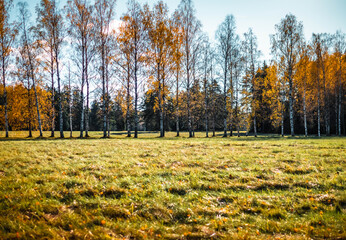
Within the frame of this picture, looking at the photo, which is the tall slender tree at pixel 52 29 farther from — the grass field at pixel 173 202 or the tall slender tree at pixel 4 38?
the grass field at pixel 173 202

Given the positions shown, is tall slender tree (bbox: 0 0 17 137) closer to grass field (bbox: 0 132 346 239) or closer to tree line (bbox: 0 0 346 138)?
tree line (bbox: 0 0 346 138)

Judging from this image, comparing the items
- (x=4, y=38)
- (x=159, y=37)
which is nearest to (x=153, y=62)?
(x=159, y=37)

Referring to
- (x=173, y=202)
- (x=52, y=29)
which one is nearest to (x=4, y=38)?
(x=52, y=29)

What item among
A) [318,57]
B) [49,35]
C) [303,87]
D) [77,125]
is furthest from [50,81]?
[77,125]

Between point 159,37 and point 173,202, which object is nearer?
point 173,202

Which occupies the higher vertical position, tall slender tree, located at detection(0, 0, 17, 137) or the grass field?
tall slender tree, located at detection(0, 0, 17, 137)

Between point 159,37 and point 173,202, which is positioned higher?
point 159,37

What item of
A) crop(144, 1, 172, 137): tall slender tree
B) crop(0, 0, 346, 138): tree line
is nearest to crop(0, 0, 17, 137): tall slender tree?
crop(0, 0, 346, 138): tree line

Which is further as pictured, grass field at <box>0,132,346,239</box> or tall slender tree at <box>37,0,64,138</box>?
tall slender tree at <box>37,0,64,138</box>

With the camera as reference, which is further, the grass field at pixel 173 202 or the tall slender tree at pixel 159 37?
the tall slender tree at pixel 159 37

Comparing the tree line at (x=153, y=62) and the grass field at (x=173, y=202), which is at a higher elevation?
the tree line at (x=153, y=62)

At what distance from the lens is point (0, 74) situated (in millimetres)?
22438

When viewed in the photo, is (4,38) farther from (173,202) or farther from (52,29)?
(173,202)

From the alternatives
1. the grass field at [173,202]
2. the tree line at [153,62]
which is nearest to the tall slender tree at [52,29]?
the tree line at [153,62]
